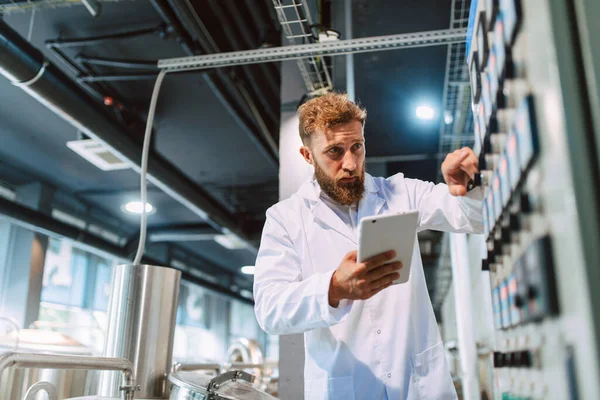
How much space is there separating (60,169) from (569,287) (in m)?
6.84

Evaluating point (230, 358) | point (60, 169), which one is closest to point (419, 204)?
point (230, 358)

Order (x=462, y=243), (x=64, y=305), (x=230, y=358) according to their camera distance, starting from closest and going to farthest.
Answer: (x=462, y=243) → (x=230, y=358) → (x=64, y=305)

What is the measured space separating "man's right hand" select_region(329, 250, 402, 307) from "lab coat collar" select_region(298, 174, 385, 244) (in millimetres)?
379

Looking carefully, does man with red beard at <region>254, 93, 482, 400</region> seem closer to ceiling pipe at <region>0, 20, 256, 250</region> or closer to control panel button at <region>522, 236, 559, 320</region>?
control panel button at <region>522, 236, 559, 320</region>

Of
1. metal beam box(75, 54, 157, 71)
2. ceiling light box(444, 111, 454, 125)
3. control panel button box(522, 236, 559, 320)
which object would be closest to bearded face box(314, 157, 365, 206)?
control panel button box(522, 236, 559, 320)

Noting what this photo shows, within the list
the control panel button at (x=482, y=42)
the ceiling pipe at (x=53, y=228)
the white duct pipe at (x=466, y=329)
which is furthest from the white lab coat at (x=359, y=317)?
the ceiling pipe at (x=53, y=228)

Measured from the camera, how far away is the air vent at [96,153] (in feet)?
13.7

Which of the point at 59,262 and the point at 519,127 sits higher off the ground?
the point at 59,262

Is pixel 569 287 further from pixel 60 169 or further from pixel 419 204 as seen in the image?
pixel 60 169

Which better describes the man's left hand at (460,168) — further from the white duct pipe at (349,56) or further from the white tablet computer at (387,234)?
the white duct pipe at (349,56)

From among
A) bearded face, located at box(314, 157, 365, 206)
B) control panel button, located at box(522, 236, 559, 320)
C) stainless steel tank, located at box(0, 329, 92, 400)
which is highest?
bearded face, located at box(314, 157, 365, 206)

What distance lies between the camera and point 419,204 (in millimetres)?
1438

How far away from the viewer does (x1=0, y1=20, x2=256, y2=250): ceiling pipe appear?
9.28ft

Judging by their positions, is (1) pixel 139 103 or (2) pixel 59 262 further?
(2) pixel 59 262
